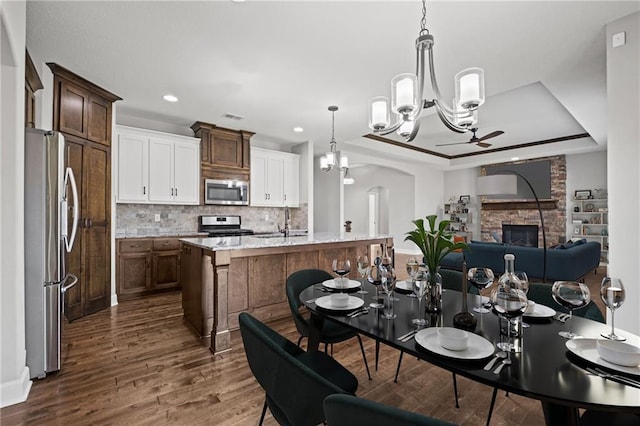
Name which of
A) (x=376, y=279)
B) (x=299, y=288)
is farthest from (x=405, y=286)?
(x=299, y=288)

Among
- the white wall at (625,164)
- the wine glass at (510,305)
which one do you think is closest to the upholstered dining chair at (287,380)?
the wine glass at (510,305)

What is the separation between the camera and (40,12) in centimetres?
230

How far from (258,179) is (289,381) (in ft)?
16.9

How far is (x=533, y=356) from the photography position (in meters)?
1.07

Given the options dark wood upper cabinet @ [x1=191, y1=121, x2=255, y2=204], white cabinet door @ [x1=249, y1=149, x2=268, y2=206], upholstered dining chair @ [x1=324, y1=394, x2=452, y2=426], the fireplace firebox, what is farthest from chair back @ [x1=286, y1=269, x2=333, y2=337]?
the fireplace firebox

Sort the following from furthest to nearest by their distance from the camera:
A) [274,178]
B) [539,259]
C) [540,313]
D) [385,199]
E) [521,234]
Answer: [385,199] → [521,234] → [274,178] → [539,259] → [540,313]

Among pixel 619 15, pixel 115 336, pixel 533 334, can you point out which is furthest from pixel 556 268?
pixel 115 336

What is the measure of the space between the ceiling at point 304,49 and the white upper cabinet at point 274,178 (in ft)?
4.67

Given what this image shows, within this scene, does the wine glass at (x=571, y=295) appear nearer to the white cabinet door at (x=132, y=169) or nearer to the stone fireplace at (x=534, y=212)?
the white cabinet door at (x=132, y=169)

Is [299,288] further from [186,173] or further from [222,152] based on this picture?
[222,152]

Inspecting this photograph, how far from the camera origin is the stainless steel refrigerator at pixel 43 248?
7.09ft

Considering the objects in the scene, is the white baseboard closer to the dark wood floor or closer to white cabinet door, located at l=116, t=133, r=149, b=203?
the dark wood floor

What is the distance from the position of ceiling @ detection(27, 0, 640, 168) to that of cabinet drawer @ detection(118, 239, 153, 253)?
1.93 m

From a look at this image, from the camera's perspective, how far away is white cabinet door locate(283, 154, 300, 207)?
6.24 meters
